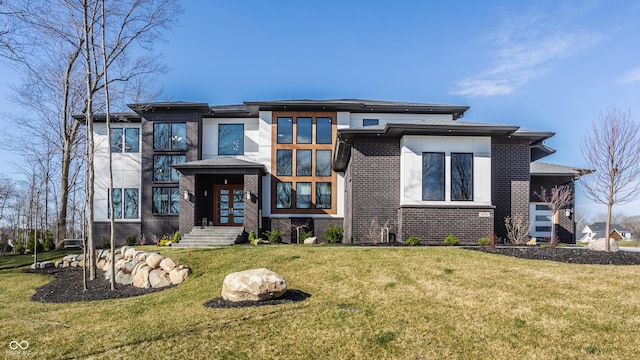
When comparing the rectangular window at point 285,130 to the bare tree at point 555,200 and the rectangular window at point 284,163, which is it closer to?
the rectangular window at point 284,163

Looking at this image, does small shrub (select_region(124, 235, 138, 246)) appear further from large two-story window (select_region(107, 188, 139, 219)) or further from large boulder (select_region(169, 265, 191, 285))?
large boulder (select_region(169, 265, 191, 285))

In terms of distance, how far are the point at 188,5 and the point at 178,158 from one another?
9.64 metres

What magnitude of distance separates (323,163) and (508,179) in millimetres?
8413

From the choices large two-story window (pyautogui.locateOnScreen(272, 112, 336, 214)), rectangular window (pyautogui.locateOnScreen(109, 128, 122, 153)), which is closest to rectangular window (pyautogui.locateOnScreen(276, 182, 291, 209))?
large two-story window (pyautogui.locateOnScreen(272, 112, 336, 214))

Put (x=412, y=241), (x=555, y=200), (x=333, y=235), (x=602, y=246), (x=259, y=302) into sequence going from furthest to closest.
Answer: (x=333, y=235) < (x=555, y=200) < (x=412, y=241) < (x=602, y=246) < (x=259, y=302)

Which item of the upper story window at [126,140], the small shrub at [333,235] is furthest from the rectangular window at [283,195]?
the upper story window at [126,140]

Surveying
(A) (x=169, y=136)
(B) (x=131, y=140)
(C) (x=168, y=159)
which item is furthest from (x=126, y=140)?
(C) (x=168, y=159)

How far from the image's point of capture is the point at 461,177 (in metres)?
13.4

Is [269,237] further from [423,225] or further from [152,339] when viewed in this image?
[152,339]

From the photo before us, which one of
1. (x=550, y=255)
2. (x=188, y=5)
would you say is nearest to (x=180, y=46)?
(x=188, y=5)

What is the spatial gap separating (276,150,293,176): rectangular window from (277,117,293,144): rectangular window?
53 centimetres

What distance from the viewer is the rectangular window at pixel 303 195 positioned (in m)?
19.5

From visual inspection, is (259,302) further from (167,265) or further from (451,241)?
(451,241)

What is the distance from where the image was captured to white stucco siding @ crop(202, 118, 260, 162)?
20.2 meters
